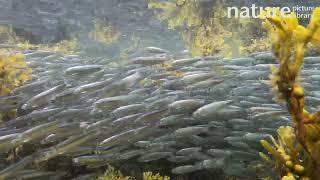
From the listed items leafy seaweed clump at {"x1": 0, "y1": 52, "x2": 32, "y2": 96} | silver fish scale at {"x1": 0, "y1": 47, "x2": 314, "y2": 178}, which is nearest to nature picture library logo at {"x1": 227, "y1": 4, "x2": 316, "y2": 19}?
silver fish scale at {"x1": 0, "y1": 47, "x2": 314, "y2": 178}

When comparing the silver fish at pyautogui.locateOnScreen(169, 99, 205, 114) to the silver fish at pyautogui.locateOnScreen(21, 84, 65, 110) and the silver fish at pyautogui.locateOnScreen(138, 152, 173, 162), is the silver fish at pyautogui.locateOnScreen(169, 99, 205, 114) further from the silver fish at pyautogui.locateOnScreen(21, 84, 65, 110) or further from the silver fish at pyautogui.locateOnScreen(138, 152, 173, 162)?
the silver fish at pyautogui.locateOnScreen(21, 84, 65, 110)

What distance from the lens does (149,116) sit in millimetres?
2631

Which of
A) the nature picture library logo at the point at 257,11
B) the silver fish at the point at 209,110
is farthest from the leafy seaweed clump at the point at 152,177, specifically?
the nature picture library logo at the point at 257,11

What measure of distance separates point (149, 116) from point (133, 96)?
286 mm

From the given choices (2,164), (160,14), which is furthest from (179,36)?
(2,164)

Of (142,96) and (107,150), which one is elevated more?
(142,96)

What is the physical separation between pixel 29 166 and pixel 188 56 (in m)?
1.85

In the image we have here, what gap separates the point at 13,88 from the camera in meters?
2.98

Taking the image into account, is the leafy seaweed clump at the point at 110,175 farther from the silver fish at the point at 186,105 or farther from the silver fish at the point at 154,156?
the silver fish at the point at 186,105

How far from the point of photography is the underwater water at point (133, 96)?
2.50 m

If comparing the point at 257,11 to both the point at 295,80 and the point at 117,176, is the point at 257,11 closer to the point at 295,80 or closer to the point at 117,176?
the point at 117,176

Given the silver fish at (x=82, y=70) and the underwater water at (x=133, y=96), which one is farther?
the silver fish at (x=82, y=70)

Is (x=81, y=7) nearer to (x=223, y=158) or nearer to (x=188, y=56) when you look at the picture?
(x=188, y=56)

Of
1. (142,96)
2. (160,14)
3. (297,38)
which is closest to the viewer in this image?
(297,38)
